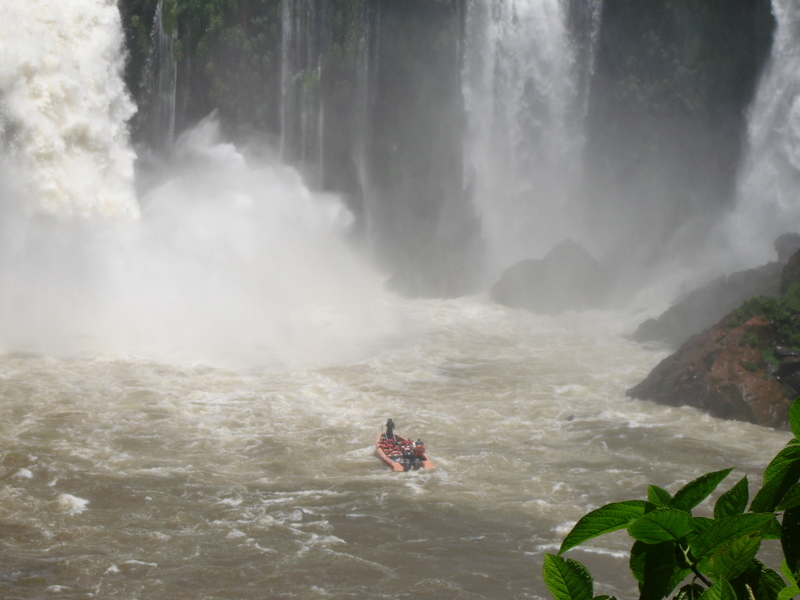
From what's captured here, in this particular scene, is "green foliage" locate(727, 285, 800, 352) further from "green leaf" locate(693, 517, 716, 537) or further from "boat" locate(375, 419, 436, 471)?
"green leaf" locate(693, 517, 716, 537)

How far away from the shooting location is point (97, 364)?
61.1ft

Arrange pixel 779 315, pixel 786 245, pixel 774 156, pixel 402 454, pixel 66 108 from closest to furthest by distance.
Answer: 1. pixel 402 454
2. pixel 779 315
3. pixel 66 108
4. pixel 786 245
5. pixel 774 156

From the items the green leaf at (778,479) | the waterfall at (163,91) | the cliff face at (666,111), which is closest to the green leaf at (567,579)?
the green leaf at (778,479)

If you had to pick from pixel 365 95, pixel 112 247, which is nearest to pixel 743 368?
pixel 112 247

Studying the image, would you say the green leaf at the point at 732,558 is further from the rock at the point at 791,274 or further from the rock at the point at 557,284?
the rock at the point at 557,284

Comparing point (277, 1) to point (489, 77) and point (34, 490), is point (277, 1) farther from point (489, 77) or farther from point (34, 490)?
point (34, 490)

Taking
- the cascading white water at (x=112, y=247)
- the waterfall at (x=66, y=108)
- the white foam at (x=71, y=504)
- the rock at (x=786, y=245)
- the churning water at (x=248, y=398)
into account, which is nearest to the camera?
the churning water at (x=248, y=398)

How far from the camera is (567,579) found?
3.51 feet

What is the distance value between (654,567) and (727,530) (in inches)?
4.1

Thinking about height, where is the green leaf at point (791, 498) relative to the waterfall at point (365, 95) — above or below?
below

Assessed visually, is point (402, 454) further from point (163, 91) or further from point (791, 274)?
point (163, 91)

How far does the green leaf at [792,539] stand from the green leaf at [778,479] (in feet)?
0.09

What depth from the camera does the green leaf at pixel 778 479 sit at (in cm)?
99

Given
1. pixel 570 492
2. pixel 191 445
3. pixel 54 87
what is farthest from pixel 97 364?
pixel 570 492
